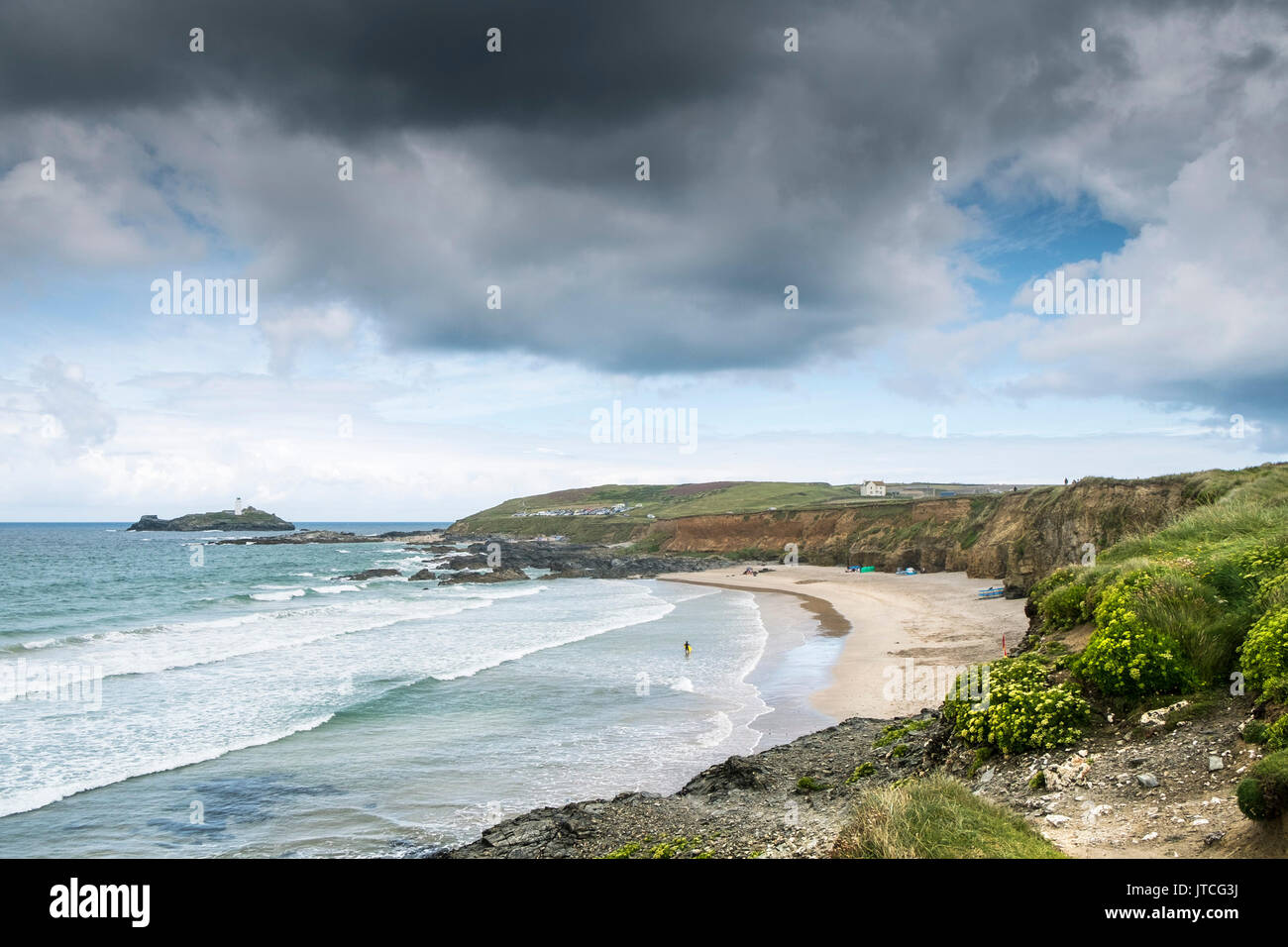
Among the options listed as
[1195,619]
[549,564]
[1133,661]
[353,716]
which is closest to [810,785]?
[1133,661]

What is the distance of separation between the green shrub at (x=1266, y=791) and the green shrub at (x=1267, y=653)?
2405 mm

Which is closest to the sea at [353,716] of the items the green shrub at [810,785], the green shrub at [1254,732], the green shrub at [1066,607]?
the green shrub at [810,785]

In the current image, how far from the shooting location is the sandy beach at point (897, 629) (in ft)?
78.3

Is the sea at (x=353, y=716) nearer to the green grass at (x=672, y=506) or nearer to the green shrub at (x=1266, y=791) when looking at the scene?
the green shrub at (x=1266, y=791)

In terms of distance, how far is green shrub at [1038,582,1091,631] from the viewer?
14016mm

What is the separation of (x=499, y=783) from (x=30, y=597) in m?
54.7

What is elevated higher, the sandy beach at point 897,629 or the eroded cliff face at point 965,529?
the eroded cliff face at point 965,529

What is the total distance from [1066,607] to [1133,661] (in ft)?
13.8

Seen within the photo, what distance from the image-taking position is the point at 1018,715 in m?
10.8

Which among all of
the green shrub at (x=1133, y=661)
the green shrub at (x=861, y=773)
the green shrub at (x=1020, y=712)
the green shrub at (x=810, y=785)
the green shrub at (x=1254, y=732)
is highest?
the green shrub at (x=1133, y=661)

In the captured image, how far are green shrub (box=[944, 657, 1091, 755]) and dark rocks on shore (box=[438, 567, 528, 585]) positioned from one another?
63.3 metres
